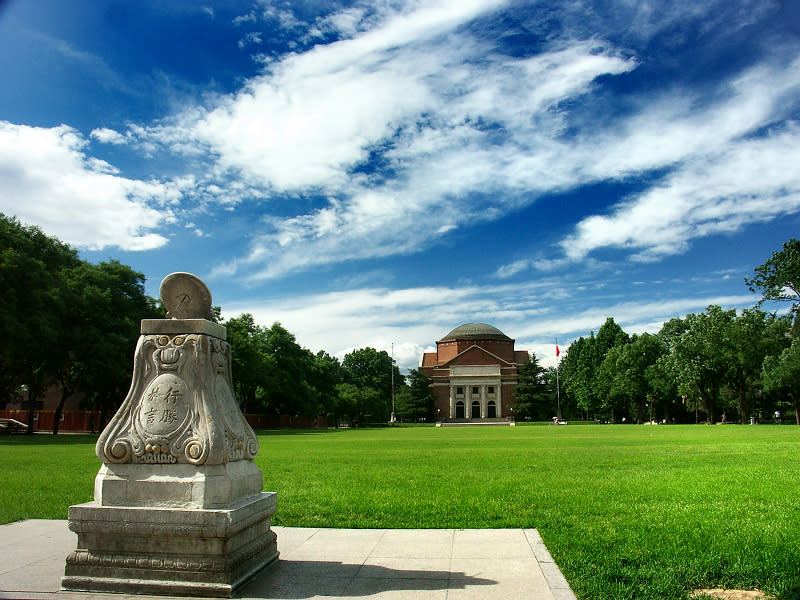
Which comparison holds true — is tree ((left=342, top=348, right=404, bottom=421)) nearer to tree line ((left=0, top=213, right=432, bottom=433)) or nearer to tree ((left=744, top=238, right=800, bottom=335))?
tree line ((left=0, top=213, right=432, bottom=433))

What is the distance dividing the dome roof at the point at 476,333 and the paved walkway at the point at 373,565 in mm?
108556

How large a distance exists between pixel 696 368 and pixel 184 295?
2221 inches

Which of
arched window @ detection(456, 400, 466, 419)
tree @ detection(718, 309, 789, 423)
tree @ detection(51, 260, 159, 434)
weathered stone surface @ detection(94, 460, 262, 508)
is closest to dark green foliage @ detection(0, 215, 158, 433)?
tree @ detection(51, 260, 159, 434)

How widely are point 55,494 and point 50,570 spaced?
5.81 meters

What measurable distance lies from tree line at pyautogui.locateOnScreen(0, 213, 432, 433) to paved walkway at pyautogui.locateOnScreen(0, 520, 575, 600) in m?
24.3

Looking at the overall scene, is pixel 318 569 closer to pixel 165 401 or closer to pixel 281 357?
pixel 165 401

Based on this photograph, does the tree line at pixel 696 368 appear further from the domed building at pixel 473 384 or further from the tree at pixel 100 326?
the tree at pixel 100 326

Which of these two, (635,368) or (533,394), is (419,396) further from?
(635,368)

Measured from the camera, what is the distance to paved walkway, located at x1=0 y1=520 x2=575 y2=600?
4.73 m

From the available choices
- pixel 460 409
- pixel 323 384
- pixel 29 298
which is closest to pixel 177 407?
pixel 29 298

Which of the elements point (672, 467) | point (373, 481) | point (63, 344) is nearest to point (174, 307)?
point (373, 481)

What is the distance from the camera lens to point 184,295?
5398 mm

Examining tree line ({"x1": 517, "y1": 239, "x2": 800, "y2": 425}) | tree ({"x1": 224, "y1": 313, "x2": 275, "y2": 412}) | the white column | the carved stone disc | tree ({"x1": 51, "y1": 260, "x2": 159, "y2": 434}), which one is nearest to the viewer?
the carved stone disc

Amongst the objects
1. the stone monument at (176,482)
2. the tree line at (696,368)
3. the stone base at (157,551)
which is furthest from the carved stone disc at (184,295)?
the tree line at (696,368)
